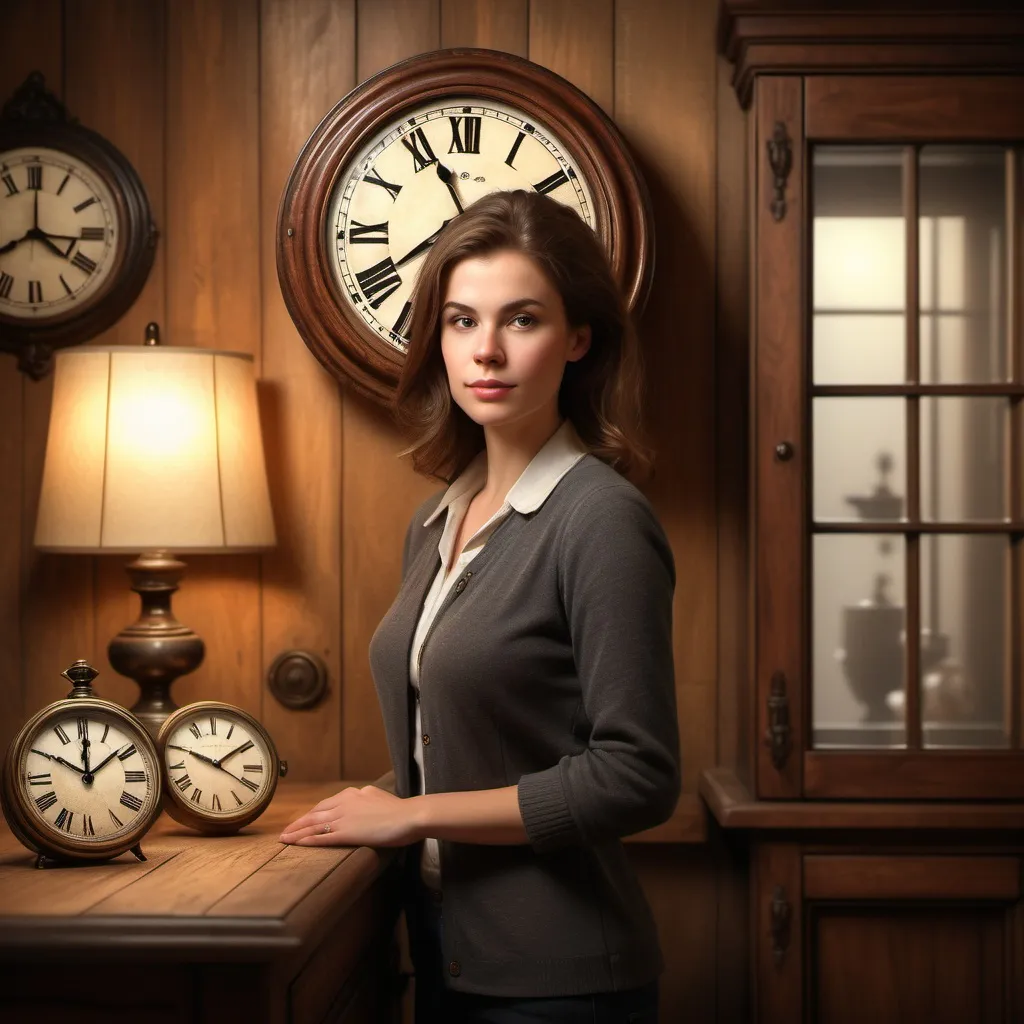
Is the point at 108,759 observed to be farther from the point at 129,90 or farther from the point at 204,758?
the point at 129,90

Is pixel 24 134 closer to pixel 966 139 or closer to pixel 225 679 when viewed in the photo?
pixel 225 679

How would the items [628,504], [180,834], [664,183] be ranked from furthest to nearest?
[664,183] → [180,834] → [628,504]

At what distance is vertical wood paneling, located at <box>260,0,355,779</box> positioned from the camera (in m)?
2.40

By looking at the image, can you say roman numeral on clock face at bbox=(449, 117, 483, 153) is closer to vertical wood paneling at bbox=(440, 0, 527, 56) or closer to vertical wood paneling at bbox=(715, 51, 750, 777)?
vertical wood paneling at bbox=(440, 0, 527, 56)

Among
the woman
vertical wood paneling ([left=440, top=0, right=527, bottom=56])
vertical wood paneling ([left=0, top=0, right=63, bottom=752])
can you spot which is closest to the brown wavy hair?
the woman

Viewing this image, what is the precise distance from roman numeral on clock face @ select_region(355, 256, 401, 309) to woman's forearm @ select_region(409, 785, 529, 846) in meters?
1.07

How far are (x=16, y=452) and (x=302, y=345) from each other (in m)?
0.61

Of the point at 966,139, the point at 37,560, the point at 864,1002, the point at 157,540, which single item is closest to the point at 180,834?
the point at 157,540

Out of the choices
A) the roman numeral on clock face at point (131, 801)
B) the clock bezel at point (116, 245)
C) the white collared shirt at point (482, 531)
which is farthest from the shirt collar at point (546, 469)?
the clock bezel at point (116, 245)

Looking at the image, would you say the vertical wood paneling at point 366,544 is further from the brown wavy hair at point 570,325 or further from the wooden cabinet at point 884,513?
the wooden cabinet at point 884,513

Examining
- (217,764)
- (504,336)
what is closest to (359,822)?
(217,764)

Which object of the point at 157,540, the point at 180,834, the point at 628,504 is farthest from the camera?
the point at 157,540

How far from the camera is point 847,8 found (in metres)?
2.12

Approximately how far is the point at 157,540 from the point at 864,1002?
4.86ft
